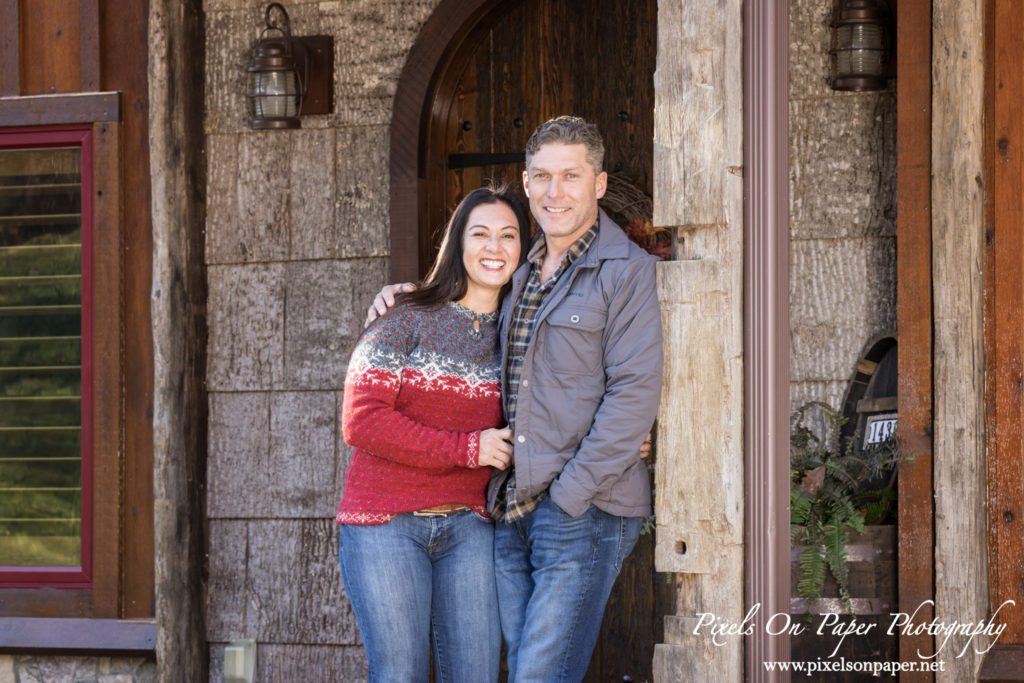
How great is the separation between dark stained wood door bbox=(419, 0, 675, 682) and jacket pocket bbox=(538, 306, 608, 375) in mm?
1534

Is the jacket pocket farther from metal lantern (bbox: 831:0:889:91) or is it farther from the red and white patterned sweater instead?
metal lantern (bbox: 831:0:889:91)

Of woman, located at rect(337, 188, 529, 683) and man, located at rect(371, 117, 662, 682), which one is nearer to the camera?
man, located at rect(371, 117, 662, 682)

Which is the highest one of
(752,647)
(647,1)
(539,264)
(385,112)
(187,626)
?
(647,1)

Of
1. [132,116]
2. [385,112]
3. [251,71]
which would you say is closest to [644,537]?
[385,112]

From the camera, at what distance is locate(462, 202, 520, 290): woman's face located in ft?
11.0

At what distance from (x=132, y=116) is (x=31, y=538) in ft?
6.02

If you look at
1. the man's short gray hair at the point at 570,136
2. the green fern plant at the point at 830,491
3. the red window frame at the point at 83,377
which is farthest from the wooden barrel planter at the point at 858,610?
the red window frame at the point at 83,377

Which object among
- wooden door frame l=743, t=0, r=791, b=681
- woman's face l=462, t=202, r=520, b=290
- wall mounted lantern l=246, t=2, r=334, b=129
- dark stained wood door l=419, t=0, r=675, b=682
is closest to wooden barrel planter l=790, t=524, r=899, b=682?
wooden door frame l=743, t=0, r=791, b=681

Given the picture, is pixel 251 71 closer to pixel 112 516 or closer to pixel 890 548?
pixel 112 516

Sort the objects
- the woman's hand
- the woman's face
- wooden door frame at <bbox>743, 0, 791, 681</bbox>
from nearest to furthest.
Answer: wooden door frame at <bbox>743, 0, 791, 681</bbox>
the woman's hand
the woman's face

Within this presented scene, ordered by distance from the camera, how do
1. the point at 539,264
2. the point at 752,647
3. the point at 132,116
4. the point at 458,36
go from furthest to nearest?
the point at 132,116 < the point at 458,36 < the point at 539,264 < the point at 752,647

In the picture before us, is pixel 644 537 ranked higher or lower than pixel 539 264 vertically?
lower

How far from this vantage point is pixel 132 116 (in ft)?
16.0

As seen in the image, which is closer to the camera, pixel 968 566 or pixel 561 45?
pixel 968 566
